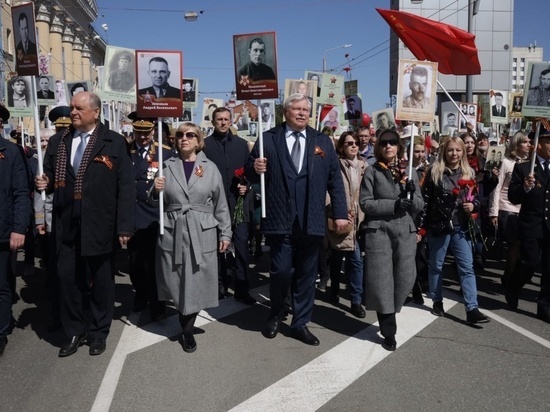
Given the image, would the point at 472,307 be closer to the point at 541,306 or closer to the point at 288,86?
the point at 541,306

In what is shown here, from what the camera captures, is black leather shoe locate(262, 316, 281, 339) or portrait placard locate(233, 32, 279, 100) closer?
black leather shoe locate(262, 316, 281, 339)

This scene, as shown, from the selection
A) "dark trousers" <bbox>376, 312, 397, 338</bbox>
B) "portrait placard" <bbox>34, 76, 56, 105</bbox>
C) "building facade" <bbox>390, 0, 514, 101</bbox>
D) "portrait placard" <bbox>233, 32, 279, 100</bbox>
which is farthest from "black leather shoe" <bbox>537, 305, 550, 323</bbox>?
"building facade" <bbox>390, 0, 514, 101</bbox>

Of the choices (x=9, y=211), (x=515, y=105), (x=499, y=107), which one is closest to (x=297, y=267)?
(x=9, y=211)

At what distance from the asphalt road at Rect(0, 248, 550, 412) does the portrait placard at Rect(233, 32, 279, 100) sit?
7.63 ft

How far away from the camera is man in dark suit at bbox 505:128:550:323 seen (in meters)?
6.31

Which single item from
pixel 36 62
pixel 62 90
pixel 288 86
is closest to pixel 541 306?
pixel 36 62

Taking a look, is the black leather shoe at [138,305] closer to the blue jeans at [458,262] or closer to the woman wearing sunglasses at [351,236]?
the woman wearing sunglasses at [351,236]

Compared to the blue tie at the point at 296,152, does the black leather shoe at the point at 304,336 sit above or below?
below

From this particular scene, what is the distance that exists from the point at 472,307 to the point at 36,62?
482 cm

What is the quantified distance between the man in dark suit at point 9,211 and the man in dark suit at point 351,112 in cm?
1062

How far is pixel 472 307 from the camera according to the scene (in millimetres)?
6016

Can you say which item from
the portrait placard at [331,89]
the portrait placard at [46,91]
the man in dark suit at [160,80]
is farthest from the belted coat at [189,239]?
the portrait placard at [331,89]

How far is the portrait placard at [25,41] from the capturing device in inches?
222

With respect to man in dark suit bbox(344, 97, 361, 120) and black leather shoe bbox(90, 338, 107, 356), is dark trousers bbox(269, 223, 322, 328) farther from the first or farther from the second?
man in dark suit bbox(344, 97, 361, 120)
